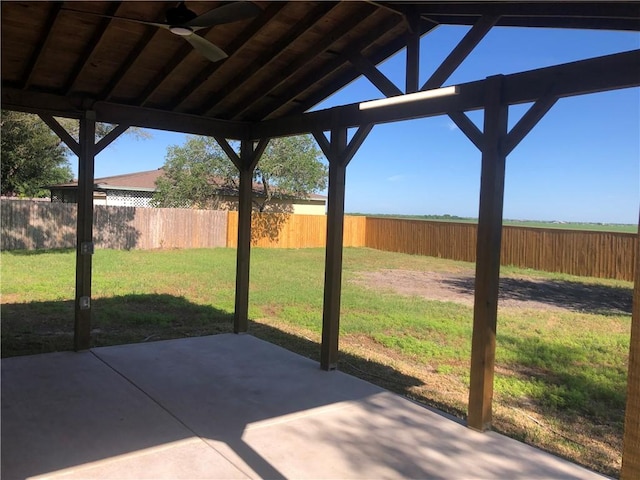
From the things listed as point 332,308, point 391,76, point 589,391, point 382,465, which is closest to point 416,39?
point 391,76

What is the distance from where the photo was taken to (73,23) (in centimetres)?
367

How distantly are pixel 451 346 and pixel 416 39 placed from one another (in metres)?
3.73

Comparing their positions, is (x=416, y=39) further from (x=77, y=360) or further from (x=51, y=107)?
(x=77, y=360)

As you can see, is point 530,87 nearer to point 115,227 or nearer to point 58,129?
point 58,129

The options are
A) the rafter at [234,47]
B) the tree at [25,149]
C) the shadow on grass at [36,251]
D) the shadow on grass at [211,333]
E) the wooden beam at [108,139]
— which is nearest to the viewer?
the rafter at [234,47]

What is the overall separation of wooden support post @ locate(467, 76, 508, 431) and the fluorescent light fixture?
280mm

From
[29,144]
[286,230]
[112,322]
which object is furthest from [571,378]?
[29,144]

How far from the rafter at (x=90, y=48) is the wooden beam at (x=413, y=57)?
2144 mm

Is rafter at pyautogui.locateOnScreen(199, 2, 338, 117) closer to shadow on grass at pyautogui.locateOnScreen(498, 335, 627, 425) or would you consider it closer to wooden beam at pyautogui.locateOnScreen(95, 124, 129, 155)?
wooden beam at pyautogui.locateOnScreen(95, 124, 129, 155)

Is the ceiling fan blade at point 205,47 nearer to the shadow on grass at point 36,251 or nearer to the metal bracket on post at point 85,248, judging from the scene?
the metal bracket on post at point 85,248

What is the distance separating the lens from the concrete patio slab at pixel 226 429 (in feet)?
9.04

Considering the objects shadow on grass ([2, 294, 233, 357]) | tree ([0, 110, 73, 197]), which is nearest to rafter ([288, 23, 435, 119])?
shadow on grass ([2, 294, 233, 357])

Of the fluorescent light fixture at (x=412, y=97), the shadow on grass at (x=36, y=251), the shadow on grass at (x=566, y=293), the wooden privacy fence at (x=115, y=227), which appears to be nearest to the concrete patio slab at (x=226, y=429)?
the fluorescent light fixture at (x=412, y=97)

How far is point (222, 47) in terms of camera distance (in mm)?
4168
